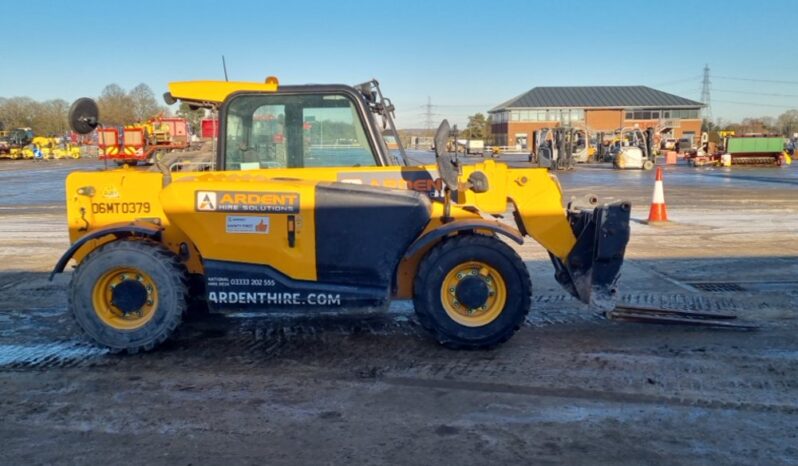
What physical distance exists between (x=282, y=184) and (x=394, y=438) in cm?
212

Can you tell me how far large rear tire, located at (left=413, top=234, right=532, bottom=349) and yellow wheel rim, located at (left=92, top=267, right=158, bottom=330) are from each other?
2.02 metres

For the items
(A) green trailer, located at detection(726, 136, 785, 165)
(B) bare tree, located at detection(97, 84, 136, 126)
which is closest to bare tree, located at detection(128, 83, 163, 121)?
(B) bare tree, located at detection(97, 84, 136, 126)

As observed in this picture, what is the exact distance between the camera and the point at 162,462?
139 inches

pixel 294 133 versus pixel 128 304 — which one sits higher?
pixel 294 133

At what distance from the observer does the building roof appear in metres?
85.8

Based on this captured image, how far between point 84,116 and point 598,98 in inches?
3453

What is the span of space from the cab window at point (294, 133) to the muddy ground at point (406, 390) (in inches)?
57.1

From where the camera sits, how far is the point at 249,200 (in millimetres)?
4953

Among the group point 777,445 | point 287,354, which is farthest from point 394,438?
point 777,445

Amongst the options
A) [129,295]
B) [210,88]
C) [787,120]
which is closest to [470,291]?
[129,295]

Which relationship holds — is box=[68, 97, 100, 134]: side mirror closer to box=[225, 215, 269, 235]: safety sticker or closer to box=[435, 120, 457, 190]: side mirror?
box=[225, 215, 269, 235]: safety sticker

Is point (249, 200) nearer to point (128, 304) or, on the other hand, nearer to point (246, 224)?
point (246, 224)

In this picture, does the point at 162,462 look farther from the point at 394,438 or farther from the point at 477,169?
the point at 477,169

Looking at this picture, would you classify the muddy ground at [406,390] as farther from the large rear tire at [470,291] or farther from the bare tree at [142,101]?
the bare tree at [142,101]
